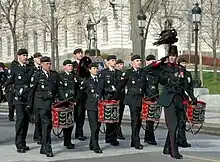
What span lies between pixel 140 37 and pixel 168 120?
54.3 feet

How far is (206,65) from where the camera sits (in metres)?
58.0

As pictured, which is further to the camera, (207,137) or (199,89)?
(199,89)

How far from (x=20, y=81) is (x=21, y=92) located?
0.93ft

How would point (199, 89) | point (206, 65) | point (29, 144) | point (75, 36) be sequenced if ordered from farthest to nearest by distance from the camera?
point (75, 36) < point (206, 65) < point (199, 89) < point (29, 144)

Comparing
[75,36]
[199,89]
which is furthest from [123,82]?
[75,36]

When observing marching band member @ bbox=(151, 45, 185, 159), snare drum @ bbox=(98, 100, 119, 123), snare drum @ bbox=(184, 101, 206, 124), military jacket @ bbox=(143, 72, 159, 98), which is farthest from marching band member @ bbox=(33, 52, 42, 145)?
snare drum @ bbox=(184, 101, 206, 124)

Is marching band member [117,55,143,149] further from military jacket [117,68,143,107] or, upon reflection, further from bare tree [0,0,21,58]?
bare tree [0,0,21,58]

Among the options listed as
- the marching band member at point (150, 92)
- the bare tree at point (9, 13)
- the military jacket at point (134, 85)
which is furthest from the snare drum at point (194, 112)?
the bare tree at point (9, 13)

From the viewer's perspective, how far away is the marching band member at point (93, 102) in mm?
12219

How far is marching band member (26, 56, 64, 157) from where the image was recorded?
11609mm

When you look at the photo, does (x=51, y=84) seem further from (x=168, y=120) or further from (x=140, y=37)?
(x=140, y=37)

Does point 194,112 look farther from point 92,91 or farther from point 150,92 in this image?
point 92,91

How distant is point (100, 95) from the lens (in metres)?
12.4

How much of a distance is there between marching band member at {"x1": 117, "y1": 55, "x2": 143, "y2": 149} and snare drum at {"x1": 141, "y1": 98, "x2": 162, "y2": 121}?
0.55 ft
